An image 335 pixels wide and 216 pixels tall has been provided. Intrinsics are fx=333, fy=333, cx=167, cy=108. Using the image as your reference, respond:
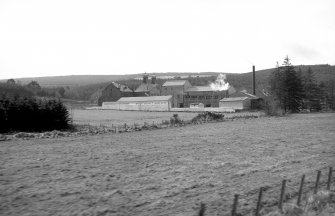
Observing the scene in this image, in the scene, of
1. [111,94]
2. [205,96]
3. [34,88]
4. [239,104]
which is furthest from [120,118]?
[34,88]

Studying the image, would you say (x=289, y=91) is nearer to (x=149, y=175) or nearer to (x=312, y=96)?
(x=312, y=96)

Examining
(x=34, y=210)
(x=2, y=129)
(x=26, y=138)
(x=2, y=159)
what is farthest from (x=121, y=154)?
(x=2, y=129)

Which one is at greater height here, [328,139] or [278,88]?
[278,88]

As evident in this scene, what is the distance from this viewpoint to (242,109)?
6869cm

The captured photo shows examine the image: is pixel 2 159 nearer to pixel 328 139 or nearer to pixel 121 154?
pixel 121 154

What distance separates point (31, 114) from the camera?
31328 mm

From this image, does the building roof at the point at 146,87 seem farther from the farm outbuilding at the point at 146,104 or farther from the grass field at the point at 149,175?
the grass field at the point at 149,175

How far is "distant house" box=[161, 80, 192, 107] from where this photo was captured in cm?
8925

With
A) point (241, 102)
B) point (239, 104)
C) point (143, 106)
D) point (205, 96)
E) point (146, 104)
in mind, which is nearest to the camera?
point (241, 102)

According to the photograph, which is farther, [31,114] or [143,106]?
[143,106]

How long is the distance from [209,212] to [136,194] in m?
2.53

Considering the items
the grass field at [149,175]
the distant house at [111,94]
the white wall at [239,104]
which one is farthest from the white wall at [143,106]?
the grass field at [149,175]

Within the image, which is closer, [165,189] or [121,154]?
[165,189]

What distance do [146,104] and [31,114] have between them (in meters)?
47.7
